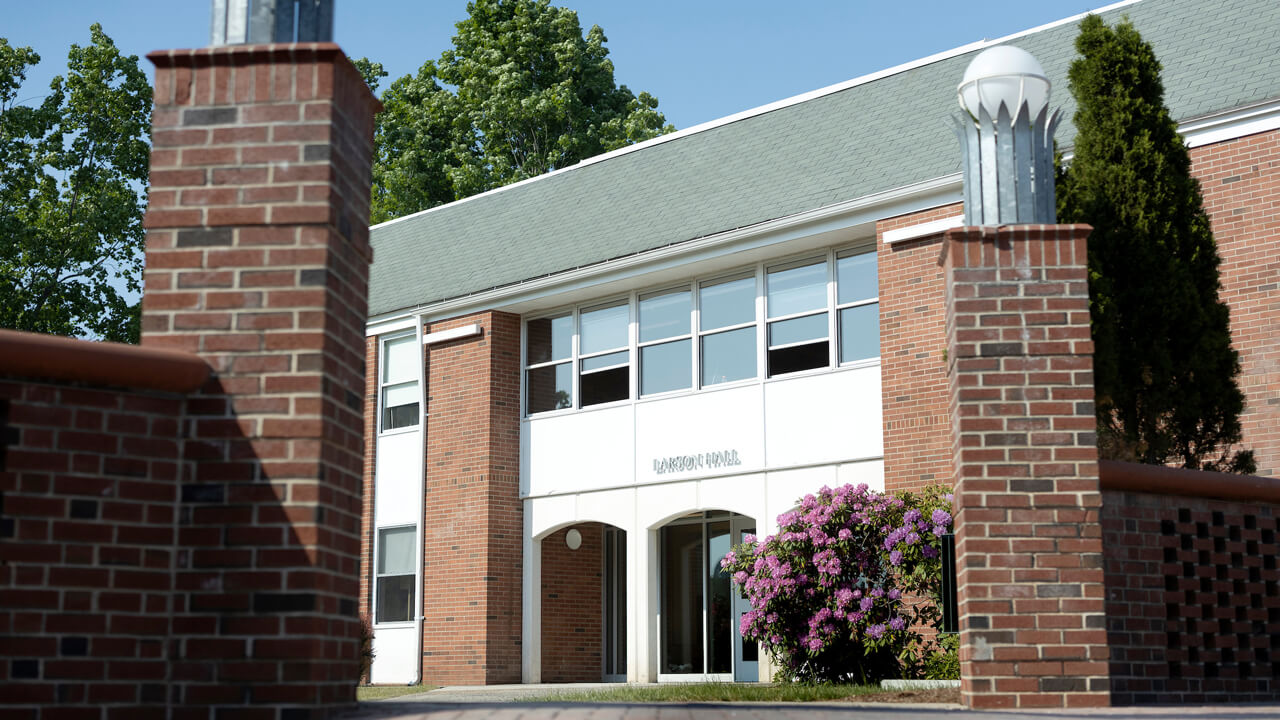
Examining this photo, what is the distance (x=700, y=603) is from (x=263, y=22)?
1656 centimetres

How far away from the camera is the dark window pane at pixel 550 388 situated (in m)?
21.8

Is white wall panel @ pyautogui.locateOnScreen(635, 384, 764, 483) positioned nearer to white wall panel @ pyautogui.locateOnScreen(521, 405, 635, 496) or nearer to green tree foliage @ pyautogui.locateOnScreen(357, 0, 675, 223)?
white wall panel @ pyautogui.locateOnScreen(521, 405, 635, 496)

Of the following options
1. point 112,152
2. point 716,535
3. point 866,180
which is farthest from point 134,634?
point 112,152

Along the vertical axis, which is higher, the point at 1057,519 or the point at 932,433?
the point at 932,433

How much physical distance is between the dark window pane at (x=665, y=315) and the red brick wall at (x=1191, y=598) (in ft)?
40.7

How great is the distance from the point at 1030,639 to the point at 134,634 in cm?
390

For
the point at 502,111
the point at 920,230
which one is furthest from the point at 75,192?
the point at 920,230

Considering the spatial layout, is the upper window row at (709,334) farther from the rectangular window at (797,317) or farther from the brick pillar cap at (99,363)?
the brick pillar cap at (99,363)

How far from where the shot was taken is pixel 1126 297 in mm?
11633

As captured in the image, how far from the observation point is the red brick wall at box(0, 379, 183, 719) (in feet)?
15.2

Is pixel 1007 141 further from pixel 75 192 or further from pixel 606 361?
pixel 75 192

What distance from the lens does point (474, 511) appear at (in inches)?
852

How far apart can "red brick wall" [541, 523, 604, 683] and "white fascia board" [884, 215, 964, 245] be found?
788cm

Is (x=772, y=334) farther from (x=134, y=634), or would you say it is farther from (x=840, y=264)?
(x=134, y=634)
